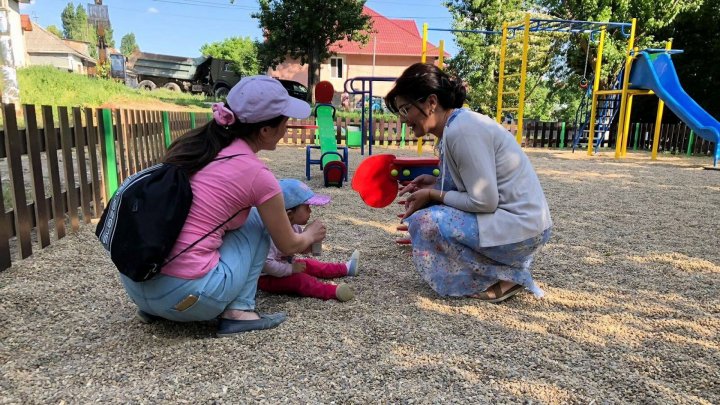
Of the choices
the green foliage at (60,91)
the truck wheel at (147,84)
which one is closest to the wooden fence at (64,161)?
the green foliage at (60,91)

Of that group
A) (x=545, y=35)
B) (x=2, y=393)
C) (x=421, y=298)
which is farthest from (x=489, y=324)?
(x=545, y=35)

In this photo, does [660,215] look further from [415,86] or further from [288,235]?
[288,235]

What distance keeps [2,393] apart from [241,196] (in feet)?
3.39

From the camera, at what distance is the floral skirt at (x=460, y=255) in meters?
2.41

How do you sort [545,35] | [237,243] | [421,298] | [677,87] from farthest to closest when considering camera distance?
[545,35], [677,87], [421,298], [237,243]

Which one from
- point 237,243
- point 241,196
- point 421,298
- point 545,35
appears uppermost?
point 545,35

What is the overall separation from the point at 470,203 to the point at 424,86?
62cm

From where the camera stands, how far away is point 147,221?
173 centimetres

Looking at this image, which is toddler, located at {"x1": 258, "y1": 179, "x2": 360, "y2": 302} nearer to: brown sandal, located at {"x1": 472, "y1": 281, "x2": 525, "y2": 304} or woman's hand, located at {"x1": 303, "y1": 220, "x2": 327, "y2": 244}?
woman's hand, located at {"x1": 303, "y1": 220, "x2": 327, "y2": 244}

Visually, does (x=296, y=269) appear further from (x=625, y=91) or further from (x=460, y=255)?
(x=625, y=91)

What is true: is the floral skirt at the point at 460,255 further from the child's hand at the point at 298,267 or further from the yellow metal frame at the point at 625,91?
the yellow metal frame at the point at 625,91

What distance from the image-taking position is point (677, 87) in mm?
10492

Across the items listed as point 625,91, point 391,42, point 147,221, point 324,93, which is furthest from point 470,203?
point 391,42

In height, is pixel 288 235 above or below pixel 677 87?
below
